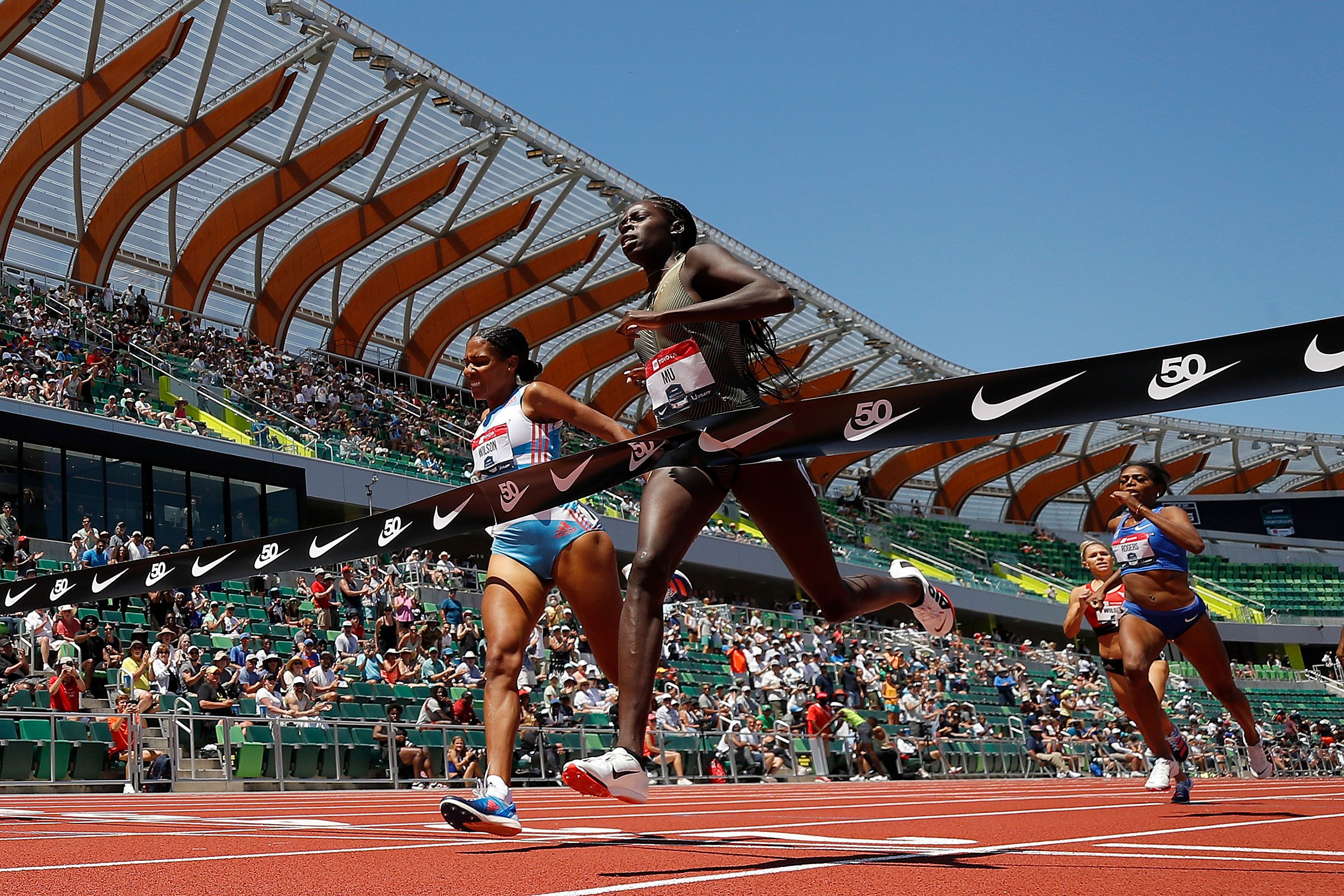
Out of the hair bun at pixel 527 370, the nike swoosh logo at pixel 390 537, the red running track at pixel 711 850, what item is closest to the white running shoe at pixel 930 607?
the red running track at pixel 711 850

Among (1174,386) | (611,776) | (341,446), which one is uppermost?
(341,446)

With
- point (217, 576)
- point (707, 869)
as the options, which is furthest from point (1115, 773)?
point (707, 869)

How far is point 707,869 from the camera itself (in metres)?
3.05

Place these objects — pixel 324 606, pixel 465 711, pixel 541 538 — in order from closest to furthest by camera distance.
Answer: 1. pixel 541 538
2. pixel 465 711
3. pixel 324 606

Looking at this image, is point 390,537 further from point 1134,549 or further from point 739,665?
point 739,665

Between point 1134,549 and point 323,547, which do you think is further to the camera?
point 1134,549

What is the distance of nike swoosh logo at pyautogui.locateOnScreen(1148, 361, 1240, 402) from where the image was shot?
3160 mm

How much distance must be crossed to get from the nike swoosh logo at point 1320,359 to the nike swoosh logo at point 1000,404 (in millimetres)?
597

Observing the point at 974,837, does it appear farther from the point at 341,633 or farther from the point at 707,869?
the point at 341,633

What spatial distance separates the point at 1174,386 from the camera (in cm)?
322

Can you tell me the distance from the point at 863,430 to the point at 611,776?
1.26 metres

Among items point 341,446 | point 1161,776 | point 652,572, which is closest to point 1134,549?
point 1161,776

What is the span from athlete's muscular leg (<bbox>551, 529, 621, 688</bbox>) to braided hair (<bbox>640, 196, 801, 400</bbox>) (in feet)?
2.75

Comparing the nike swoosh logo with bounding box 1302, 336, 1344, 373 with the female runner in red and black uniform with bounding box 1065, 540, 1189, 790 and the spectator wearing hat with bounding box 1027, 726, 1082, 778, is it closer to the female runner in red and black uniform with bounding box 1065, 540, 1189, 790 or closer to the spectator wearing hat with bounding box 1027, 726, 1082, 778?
the female runner in red and black uniform with bounding box 1065, 540, 1189, 790
